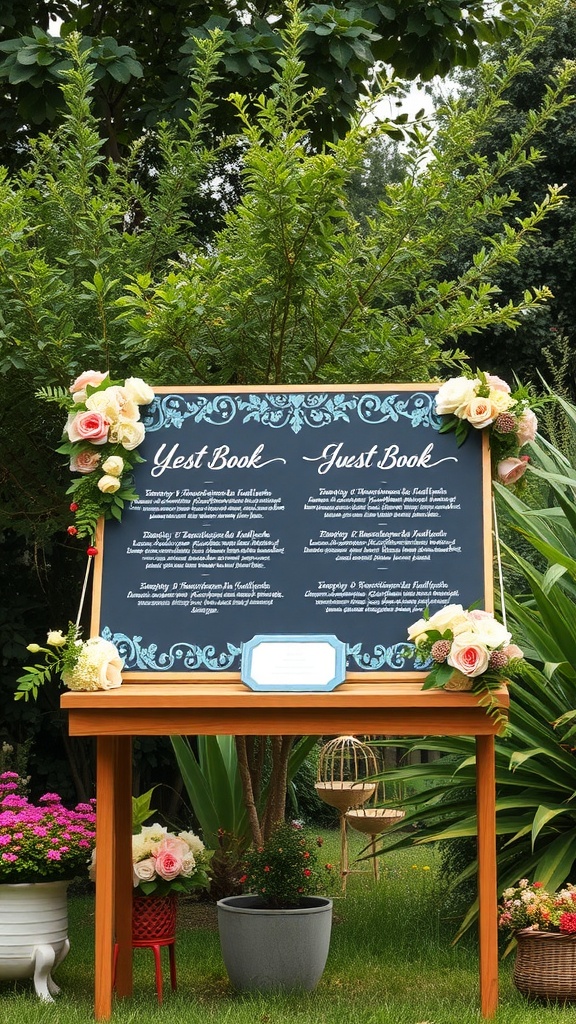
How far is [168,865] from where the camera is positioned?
163 inches

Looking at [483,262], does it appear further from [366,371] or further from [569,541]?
[569,541]

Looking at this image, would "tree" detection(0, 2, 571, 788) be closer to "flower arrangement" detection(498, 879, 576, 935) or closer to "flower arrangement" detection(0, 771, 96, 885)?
"flower arrangement" detection(0, 771, 96, 885)

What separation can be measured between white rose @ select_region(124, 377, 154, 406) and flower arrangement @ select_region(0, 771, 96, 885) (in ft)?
5.48

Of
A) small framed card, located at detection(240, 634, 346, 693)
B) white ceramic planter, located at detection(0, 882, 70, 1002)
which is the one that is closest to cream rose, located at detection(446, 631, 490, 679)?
small framed card, located at detection(240, 634, 346, 693)

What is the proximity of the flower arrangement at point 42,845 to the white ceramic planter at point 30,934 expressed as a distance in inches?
2.0

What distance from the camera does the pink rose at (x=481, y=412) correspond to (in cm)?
368

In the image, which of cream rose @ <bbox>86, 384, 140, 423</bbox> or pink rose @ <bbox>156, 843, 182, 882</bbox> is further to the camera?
pink rose @ <bbox>156, 843, 182, 882</bbox>

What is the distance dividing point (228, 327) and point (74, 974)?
108 inches

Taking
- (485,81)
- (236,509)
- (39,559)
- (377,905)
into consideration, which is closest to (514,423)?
(236,509)

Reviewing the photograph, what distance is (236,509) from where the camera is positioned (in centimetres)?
380

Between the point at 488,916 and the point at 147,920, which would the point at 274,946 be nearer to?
the point at 147,920

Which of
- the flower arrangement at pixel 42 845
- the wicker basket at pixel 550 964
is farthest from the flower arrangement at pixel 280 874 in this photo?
the wicker basket at pixel 550 964

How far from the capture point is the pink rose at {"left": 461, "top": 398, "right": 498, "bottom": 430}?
3680mm

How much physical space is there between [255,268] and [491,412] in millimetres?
1159
